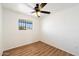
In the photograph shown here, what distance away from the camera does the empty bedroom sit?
1107mm

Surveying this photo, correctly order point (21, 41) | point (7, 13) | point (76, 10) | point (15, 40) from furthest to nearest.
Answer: point (76, 10) < point (21, 41) < point (15, 40) < point (7, 13)

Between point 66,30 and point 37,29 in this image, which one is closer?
point 37,29

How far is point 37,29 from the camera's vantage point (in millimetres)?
1409

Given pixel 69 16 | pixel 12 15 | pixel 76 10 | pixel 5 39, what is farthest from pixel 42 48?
pixel 76 10

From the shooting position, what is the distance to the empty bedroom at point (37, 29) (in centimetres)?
111

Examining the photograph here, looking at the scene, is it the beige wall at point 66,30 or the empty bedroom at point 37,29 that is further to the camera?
the beige wall at point 66,30

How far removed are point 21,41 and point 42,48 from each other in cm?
52

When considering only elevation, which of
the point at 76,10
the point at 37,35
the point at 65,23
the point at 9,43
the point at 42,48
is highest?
the point at 76,10

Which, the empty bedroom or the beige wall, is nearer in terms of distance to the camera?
the empty bedroom

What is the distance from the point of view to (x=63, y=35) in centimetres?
188

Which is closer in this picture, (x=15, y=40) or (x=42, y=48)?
(x=15, y=40)

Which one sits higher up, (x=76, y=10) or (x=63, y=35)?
(x=76, y=10)

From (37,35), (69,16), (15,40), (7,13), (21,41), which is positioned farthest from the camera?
(69,16)

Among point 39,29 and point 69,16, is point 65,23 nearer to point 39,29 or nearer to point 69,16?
point 69,16
